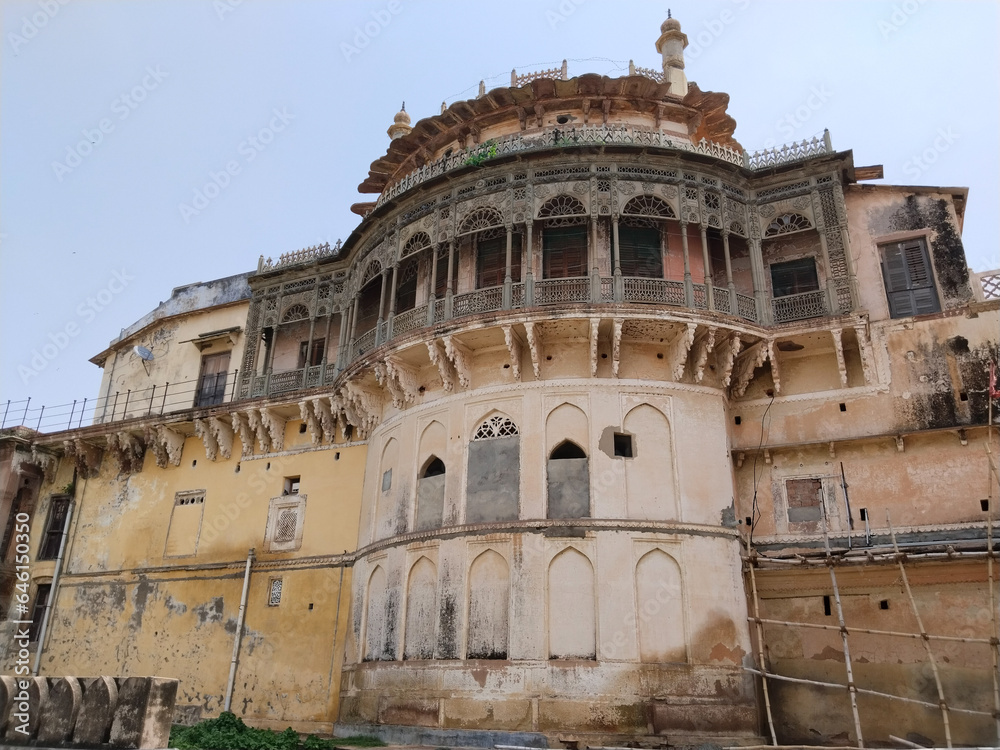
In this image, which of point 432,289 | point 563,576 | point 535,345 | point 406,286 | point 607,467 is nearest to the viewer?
point 563,576

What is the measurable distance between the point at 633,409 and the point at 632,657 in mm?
4429

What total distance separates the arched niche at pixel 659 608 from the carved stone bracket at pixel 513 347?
4229 mm

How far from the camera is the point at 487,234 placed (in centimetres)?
1777

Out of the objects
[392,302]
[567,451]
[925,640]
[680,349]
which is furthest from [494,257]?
[925,640]

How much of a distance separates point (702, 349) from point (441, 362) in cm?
507

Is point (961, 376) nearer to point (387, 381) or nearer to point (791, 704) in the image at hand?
point (791, 704)

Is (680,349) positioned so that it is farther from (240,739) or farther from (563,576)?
(240,739)

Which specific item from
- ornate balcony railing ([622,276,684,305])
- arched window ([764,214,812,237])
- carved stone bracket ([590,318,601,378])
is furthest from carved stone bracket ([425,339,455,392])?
arched window ([764,214,812,237])

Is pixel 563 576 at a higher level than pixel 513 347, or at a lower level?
lower

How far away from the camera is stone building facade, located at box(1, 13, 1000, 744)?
13.8 m

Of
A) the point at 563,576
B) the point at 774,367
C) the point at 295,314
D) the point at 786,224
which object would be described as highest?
the point at 786,224

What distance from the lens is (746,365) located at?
16203mm

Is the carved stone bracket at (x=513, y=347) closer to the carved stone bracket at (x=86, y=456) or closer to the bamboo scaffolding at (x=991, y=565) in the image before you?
the bamboo scaffolding at (x=991, y=565)

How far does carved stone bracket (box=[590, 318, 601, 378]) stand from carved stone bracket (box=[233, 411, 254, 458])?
30.2ft
